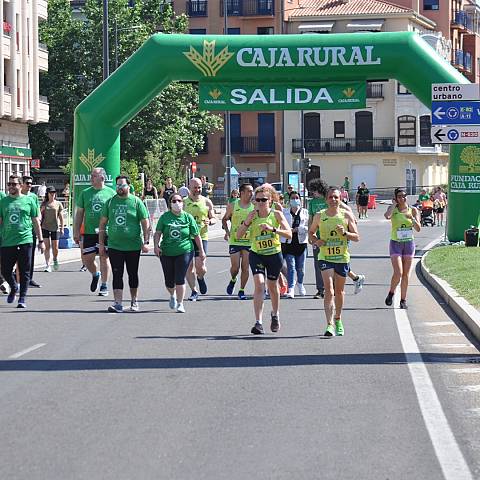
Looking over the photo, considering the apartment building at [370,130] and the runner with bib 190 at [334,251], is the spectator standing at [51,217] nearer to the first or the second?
the runner with bib 190 at [334,251]

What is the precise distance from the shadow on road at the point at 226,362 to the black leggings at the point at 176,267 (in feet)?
14.7

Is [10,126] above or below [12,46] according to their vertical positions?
below

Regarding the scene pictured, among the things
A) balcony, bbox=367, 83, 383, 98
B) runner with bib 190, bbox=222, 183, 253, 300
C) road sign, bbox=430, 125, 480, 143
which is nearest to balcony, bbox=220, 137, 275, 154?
balcony, bbox=367, 83, 383, 98

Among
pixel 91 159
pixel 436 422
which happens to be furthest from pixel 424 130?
pixel 436 422

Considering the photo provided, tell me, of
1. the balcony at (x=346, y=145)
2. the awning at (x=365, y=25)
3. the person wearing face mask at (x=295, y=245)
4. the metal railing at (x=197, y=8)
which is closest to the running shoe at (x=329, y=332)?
the person wearing face mask at (x=295, y=245)

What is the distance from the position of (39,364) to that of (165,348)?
1.63 metres

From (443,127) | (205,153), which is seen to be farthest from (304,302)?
(205,153)

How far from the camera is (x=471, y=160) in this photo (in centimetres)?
3050

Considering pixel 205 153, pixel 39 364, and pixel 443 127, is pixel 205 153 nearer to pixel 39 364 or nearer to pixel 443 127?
pixel 443 127

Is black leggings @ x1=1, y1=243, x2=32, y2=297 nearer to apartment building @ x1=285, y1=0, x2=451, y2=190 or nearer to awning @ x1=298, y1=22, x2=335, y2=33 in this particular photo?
apartment building @ x1=285, y1=0, x2=451, y2=190

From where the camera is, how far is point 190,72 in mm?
28391

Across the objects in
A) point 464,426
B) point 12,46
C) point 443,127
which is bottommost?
point 464,426

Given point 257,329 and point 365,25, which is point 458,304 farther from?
point 365,25

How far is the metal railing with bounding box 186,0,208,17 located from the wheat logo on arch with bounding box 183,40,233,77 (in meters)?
65.9
